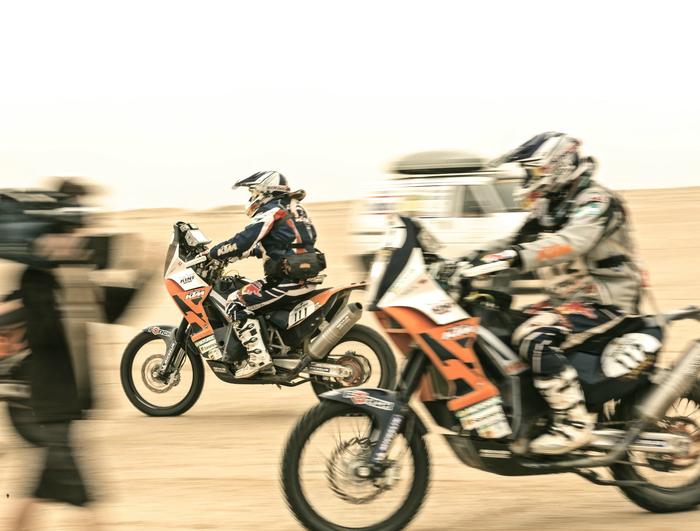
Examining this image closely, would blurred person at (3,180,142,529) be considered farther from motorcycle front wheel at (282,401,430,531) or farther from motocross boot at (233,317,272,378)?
motocross boot at (233,317,272,378)

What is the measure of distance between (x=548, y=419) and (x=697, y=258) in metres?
17.9

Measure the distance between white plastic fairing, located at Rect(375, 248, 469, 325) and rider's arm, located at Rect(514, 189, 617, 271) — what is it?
0.47m

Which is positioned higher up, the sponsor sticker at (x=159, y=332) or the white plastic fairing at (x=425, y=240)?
the white plastic fairing at (x=425, y=240)

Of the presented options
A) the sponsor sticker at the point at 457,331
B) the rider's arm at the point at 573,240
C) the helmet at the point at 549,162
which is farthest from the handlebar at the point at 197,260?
the sponsor sticker at the point at 457,331

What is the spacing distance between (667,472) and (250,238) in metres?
4.67

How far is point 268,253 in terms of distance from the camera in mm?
10094

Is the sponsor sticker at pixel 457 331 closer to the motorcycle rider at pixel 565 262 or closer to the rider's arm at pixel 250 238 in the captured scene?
the motorcycle rider at pixel 565 262

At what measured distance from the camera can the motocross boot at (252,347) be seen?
9.81 m

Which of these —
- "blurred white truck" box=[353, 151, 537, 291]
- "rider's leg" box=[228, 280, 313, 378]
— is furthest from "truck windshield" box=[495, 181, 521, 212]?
"rider's leg" box=[228, 280, 313, 378]

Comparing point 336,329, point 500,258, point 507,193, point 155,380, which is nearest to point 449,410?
→ point 500,258

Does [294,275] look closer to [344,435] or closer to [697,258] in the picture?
[344,435]

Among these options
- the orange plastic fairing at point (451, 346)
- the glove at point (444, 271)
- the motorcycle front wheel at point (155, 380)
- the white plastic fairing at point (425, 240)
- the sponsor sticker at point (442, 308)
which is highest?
the white plastic fairing at point (425, 240)

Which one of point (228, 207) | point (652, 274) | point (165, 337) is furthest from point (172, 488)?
point (228, 207)

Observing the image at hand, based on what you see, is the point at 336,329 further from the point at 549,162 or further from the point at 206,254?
the point at 549,162
